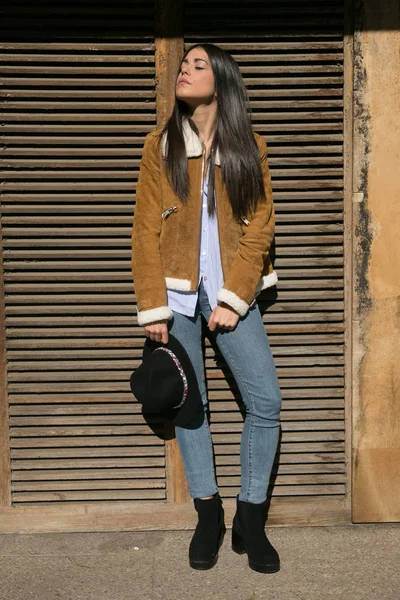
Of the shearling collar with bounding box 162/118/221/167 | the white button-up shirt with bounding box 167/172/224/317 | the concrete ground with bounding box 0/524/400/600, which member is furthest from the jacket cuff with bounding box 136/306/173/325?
the concrete ground with bounding box 0/524/400/600

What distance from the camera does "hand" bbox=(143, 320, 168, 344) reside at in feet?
11.6

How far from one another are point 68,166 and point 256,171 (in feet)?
3.17

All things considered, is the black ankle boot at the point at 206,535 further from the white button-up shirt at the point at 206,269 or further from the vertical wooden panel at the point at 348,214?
the white button-up shirt at the point at 206,269

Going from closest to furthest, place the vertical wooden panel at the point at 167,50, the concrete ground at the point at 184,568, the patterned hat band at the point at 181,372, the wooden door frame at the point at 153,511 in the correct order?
the concrete ground at the point at 184,568 → the patterned hat band at the point at 181,372 → the vertical wooden panel at the point at 167,50 → the wooden door frame at the point at 153,511

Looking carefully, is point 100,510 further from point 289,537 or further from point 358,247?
point 358,247

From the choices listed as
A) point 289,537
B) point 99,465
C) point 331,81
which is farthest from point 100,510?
point 331,81

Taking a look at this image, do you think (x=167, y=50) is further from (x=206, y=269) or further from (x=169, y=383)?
(x=169, y=383)

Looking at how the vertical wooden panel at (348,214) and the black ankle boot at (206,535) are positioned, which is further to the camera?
the vertical wooden panel at (348,214)

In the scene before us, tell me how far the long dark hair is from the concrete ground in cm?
166

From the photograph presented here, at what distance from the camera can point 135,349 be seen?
3971mm

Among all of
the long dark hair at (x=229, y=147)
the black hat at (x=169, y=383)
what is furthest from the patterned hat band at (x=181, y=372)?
the long dark hair at (x=229, y=147)

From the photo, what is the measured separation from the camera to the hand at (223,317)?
Result: 3.51m

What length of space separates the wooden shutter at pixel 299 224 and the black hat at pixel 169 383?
0.41 meters

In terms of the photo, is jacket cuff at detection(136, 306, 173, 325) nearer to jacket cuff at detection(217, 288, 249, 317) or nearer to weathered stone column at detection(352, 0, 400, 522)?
jacket cuff at detection(217, 288, 249, 317)
